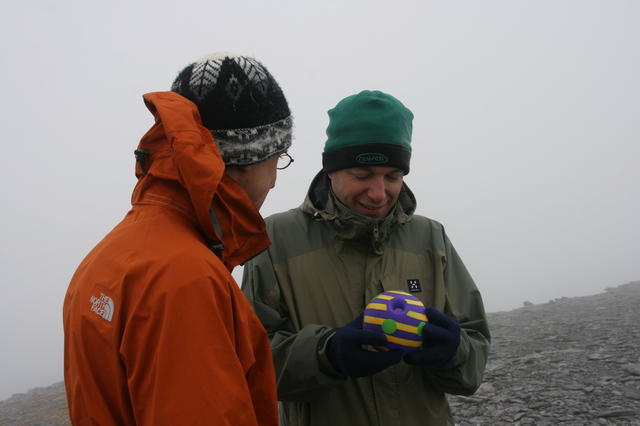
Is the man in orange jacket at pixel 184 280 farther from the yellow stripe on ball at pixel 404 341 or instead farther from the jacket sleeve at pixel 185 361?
the yellow stripe on ball at pixel 404 341

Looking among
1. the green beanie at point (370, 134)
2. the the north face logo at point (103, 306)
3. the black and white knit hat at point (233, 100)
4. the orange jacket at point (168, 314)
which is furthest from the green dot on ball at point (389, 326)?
the the north face logo at point (103, 306)

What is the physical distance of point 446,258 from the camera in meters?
3.48

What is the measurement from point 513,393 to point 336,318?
6404 millimetres

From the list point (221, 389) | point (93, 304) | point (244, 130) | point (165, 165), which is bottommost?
point (221, 389)

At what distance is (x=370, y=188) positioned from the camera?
345cm

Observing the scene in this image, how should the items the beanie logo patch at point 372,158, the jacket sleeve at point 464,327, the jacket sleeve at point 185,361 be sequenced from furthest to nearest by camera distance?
the beanie logo patch at point 372,158
the jacket sleeve at point 464,327
the jacket sleeve at point 185,361

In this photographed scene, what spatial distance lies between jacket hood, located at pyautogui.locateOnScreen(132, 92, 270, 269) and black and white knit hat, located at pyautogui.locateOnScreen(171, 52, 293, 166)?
→ 0.18 m

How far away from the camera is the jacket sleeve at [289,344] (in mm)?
2895

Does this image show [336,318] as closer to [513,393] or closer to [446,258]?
[446,258]

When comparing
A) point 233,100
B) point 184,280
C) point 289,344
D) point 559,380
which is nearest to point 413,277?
point 289,344

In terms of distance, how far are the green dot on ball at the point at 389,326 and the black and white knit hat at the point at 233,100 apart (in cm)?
123

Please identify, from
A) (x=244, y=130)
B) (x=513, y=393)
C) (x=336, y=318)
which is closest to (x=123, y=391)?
(x=244, y=130)

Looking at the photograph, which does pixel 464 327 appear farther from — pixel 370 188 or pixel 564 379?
pixel 564 379

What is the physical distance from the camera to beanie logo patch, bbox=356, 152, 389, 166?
339 centimetres
